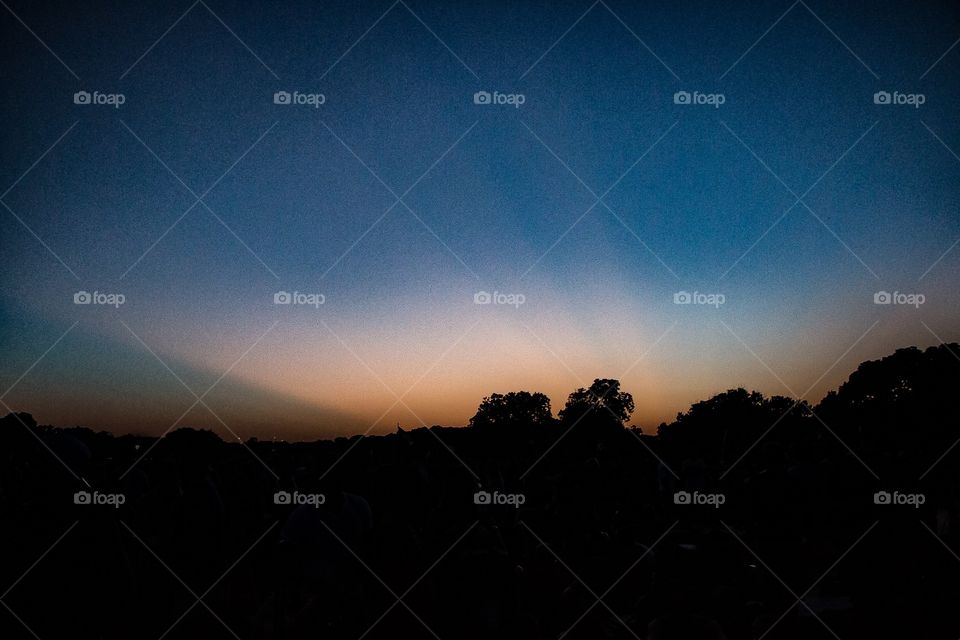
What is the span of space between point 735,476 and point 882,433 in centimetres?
190

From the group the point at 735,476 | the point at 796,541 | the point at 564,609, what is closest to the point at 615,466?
the point at 735,476

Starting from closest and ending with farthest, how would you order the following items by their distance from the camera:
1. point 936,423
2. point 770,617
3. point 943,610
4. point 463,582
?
point 463,582 → point 943,610 → point 770,617 → point 936,423

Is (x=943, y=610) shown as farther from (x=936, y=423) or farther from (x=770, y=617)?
(x=936, y=423)

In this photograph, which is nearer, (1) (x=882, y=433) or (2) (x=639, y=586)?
(2) (x=639, y=586)

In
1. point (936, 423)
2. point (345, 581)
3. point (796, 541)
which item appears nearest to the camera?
point (345, 581)

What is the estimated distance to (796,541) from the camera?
196 inches

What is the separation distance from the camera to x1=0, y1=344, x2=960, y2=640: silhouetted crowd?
336 centimetres

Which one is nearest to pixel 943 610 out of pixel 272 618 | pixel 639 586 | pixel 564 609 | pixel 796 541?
pixel 796 541

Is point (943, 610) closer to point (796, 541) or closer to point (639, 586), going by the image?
point (796, 541)

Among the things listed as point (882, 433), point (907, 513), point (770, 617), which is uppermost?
point (882, 433)

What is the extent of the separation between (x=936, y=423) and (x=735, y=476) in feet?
12.0

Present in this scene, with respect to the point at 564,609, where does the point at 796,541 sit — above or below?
above

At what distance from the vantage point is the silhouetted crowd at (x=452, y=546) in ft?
11.0

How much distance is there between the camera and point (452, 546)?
13.4 feet
